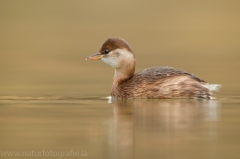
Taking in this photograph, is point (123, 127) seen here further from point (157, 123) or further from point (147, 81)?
point (147, 81)

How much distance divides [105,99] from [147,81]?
772 millimetres

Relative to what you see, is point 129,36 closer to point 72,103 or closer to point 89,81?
point 89,81

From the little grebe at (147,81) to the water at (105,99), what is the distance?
0.33 m

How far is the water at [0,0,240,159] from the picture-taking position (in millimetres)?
9727

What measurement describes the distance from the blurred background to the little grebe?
0.55 meters

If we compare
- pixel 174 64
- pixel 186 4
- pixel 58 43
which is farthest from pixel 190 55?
pixel 186 4

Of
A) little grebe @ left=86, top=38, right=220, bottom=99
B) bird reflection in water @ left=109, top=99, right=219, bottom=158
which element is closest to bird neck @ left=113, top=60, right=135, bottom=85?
little grebe @ left=86, top=38, right=220, bottom=99

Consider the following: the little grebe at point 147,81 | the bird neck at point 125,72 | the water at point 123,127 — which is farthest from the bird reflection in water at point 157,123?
the bird neck at point 125,72

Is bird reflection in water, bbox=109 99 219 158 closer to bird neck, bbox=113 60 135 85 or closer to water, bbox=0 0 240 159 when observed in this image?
water, bbox=0 0 240 159

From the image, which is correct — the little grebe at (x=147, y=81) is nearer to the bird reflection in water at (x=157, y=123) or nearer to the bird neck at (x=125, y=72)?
the bird neck at (x=125, y=72)

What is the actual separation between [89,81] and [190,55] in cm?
698

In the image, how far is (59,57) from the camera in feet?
75.6

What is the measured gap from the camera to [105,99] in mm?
14227

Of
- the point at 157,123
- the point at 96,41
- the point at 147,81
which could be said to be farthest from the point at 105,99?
the point at 96,41
